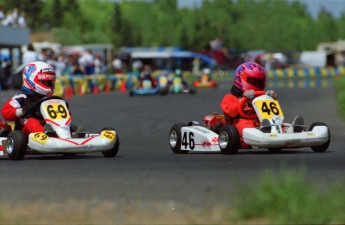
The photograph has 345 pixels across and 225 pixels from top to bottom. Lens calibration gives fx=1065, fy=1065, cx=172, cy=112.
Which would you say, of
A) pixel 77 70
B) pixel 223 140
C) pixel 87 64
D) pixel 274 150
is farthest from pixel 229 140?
pixel 87 64

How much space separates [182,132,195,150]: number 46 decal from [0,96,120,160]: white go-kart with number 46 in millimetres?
1008

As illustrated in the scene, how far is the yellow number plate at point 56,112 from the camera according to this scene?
1171 centimetres

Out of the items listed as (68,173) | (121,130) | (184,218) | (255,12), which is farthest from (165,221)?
(255,12)

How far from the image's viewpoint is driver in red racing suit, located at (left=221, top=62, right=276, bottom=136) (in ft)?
39.9

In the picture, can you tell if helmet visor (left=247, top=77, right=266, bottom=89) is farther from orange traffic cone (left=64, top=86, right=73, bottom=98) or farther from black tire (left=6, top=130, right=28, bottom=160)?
orange traffic cone (left=64, top=86, right=73, bottom=98)

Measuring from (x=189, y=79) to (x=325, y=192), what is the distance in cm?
4524

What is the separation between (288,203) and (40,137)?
15.9ft

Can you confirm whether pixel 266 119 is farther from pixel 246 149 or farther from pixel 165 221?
pixel 165 221

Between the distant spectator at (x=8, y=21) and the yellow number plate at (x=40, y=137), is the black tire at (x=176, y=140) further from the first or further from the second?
the distant spectator at (x=8, y=21)

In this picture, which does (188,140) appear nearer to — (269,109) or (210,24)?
(269,109)

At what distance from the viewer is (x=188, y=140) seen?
12.4 meters

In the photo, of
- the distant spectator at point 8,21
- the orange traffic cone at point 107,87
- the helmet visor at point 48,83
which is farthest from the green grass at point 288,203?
the orange traffic cone at point 107,87

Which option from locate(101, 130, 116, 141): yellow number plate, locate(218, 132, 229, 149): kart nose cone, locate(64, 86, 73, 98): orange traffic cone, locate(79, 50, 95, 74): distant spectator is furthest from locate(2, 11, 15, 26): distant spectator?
locate(218, 132, 229, 149): kart nose cone

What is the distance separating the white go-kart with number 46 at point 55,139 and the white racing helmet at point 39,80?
0.99 ft
